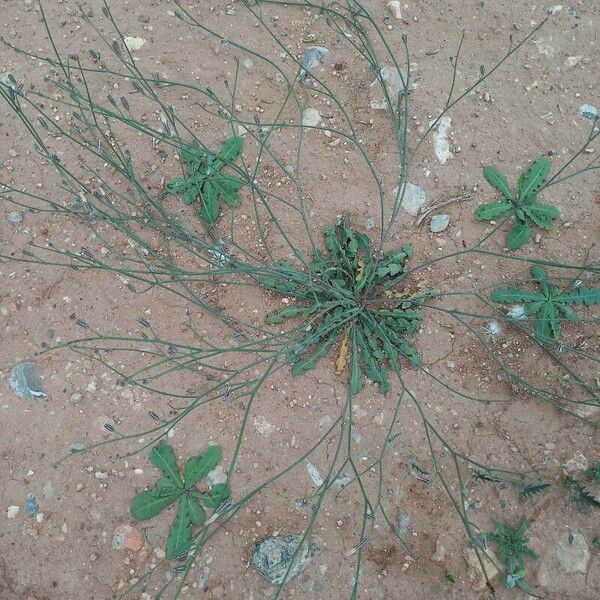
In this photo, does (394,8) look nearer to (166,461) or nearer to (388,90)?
(388,90)

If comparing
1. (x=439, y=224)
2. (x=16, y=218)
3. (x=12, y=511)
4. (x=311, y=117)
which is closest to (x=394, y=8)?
(x=311, y=117)

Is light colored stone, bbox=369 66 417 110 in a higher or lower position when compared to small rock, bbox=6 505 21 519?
higher

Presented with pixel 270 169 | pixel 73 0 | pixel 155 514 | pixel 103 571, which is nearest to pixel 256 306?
pixel 270 169

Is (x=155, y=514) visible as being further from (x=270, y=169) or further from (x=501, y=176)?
(x=501, y=176)

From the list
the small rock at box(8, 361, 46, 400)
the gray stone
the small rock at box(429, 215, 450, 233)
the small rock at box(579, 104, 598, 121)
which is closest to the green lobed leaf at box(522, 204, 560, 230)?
the small rock at box(429, 215, 450, 233)

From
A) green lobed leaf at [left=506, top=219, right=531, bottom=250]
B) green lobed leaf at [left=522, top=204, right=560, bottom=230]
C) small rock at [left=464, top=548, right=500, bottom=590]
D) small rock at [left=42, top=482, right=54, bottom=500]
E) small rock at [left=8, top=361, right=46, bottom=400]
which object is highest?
green lobed leaf at [left=522, top=204, right=560, bottom=230]

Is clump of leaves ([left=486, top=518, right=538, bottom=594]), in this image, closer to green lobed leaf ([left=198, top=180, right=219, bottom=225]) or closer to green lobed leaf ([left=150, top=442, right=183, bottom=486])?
green lobed leaf ([left=150, top=442, right=183, bottom=486])

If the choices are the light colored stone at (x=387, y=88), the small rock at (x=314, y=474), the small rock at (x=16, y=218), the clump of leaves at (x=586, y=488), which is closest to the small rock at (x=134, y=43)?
the small rock at (x=16, y=218)
